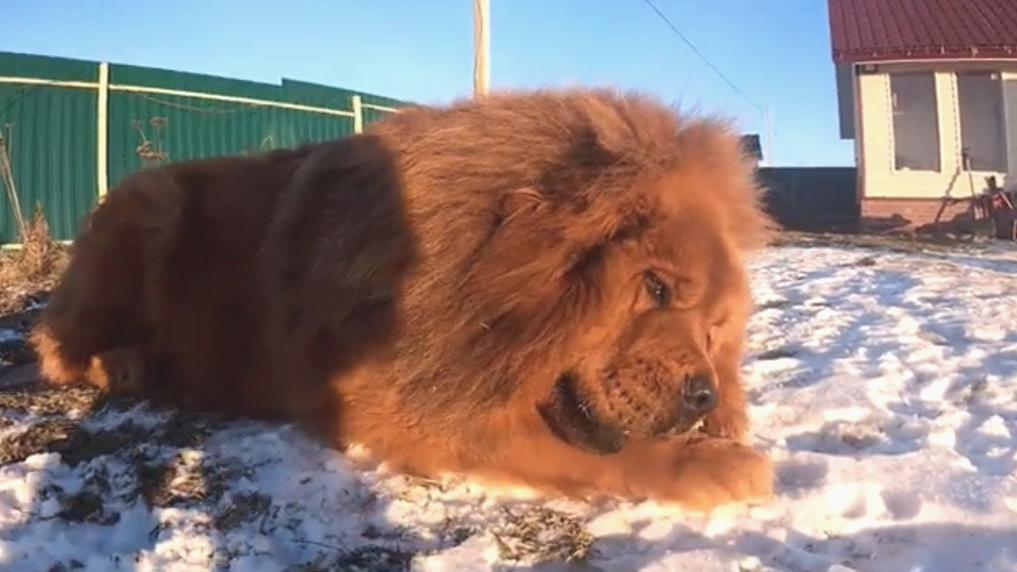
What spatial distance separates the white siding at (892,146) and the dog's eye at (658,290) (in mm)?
12396

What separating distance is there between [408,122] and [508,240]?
0.74m

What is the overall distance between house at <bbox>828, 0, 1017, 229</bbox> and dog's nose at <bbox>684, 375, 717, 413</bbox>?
39.9ft

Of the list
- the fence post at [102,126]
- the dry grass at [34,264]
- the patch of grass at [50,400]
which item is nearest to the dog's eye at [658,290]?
the patch of grass at [50,400]

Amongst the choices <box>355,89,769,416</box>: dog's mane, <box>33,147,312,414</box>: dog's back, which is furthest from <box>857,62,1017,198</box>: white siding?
<box>355,89,769,416</box>: dog's mane

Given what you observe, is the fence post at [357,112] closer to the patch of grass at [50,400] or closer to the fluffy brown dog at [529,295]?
the patch of grass at [50,400]

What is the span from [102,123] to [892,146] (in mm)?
10383

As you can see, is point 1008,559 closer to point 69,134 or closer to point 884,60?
point 69,134

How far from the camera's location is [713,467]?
2426 mm

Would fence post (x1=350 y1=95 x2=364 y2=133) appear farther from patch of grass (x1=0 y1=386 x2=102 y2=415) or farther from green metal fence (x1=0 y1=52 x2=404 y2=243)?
patch of grass (x1=0 y1=386 x2=102 y2=415)

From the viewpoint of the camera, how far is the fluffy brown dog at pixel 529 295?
91.7 inches

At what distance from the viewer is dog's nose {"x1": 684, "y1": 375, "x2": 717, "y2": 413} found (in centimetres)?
231

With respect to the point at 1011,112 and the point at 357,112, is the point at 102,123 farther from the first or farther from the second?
the point at 1011,112

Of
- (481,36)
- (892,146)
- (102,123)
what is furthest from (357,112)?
(892,146)

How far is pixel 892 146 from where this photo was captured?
1391 centimetres
